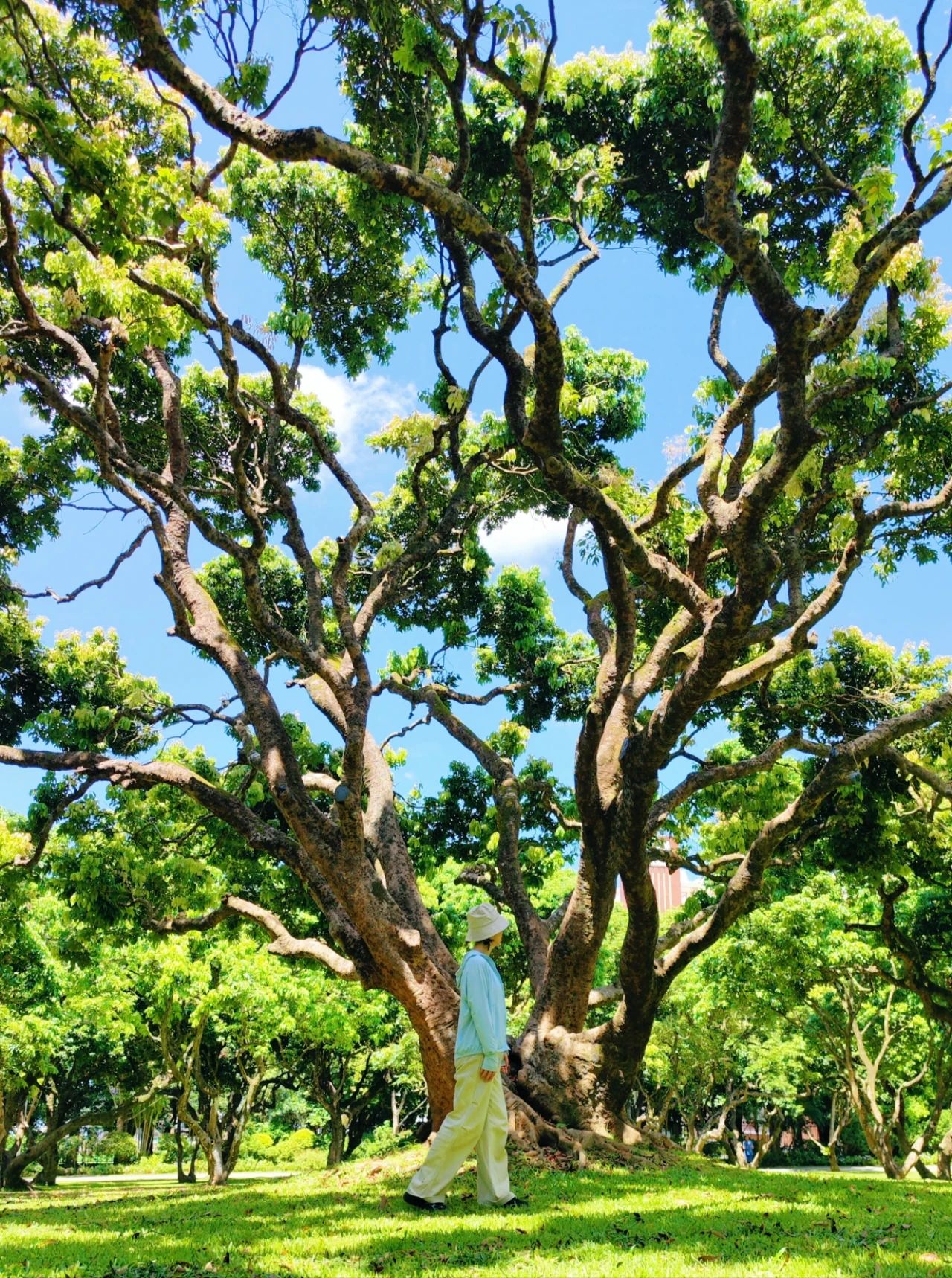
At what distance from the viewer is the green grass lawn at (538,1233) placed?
13.1ft

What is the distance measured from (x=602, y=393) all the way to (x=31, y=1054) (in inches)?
807

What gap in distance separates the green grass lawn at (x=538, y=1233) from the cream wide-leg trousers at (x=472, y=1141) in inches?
7.3

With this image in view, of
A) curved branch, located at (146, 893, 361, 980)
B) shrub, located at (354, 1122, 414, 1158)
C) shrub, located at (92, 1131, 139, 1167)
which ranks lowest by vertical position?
shrub, located at (92, 1131, 139, 1167)

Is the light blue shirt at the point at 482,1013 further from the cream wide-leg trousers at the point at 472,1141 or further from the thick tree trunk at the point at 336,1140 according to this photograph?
the thick tree trunk at the point at 336,1140

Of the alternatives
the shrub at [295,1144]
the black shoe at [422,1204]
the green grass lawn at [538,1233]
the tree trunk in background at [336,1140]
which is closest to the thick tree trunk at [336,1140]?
the tree trunk in background at [336,1140]

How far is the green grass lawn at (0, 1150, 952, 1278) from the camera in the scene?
4004 mm

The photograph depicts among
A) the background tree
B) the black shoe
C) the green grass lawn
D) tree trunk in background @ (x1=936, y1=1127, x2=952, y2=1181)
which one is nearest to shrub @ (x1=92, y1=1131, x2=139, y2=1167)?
the background tree

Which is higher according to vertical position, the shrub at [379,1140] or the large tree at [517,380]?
the large tree at [517,380]

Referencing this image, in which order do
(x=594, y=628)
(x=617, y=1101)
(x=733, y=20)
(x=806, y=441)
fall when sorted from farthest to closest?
(x=594, y=628) < (x=617, y=1101) < (x=806, y=441) < (x=733, y=20)

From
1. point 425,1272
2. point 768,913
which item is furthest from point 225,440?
point 768,913

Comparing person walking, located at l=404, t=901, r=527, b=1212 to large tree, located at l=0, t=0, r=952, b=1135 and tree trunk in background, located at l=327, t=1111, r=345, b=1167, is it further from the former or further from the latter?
tree trunk in background, located at l=327, t=1111, r=345, b=1167

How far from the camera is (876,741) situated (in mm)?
8852

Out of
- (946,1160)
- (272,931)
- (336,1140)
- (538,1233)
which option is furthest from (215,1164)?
(538,1233)

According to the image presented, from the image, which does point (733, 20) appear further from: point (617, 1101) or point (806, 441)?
point (617, 1101)
